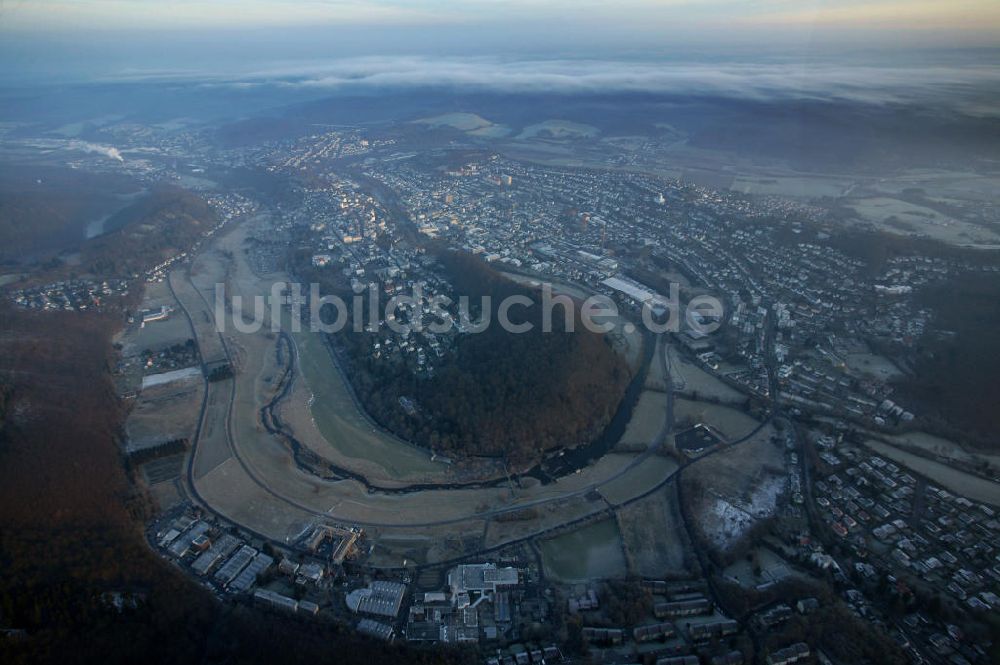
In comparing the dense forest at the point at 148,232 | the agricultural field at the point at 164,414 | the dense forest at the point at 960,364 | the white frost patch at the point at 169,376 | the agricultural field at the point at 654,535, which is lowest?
the agricultural field at the point at 654,535

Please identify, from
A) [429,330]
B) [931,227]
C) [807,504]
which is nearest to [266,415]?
[429,330]

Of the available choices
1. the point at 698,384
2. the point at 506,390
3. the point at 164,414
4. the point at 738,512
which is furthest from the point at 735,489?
the point at 164,414

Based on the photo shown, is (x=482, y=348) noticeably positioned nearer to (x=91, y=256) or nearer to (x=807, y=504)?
(x=807, y=504)

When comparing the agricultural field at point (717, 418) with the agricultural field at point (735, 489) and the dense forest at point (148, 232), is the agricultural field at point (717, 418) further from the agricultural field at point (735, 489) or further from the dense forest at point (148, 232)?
the dense forest at point (148, 232)

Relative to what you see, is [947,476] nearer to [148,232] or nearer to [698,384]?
[698,384]

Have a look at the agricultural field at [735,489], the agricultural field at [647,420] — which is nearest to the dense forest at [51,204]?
the agricultural field at [647,420]

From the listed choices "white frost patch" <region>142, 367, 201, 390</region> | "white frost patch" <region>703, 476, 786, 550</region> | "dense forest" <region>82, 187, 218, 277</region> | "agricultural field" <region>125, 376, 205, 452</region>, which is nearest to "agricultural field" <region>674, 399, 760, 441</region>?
"white frost patch" <region>703, 476, 786, 550</region>
